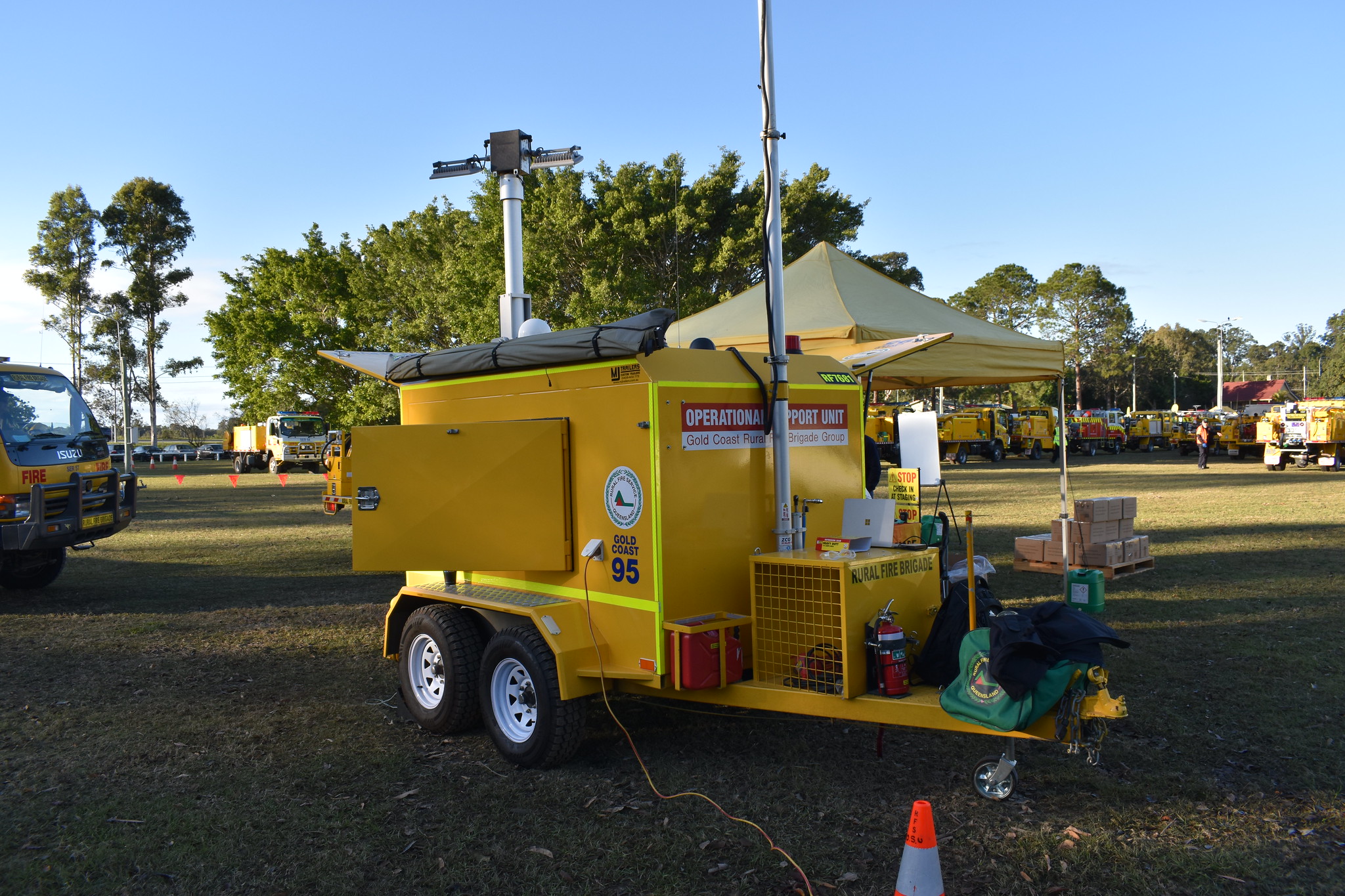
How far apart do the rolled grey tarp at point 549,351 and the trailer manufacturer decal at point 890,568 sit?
1.53 metres

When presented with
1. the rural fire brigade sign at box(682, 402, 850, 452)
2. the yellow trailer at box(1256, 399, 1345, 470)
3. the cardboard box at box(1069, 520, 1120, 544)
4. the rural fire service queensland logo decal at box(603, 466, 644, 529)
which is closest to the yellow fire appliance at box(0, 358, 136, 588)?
the rural fire service queensland logo decal at box(603, 466, 644, 529)

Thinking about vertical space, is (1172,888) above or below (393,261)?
below

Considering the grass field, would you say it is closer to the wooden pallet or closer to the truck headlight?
the wooden pallet

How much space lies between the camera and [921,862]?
300 centimetres

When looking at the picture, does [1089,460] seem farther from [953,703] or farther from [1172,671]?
[953,703]

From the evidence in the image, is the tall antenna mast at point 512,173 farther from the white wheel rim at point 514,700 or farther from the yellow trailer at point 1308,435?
the yellow trailer at point 1308,435

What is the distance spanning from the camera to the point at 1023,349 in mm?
9734

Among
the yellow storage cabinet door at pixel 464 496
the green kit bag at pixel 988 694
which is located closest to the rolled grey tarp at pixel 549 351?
the yellow storage cabinet door at pixel 464 496

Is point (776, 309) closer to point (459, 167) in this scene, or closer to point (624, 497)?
point (624, 497)

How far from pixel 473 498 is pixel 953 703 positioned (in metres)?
2.87

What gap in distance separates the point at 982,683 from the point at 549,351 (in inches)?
114

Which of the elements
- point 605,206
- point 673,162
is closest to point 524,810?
point 605,206

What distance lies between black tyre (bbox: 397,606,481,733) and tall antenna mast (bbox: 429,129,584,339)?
3153 mm

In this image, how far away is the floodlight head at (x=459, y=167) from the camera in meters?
9.14
